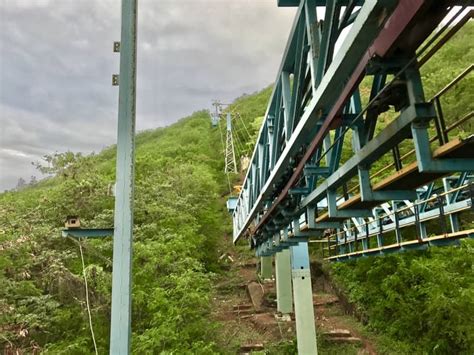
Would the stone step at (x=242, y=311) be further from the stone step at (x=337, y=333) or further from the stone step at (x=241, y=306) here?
the stone step at (x=337, y=333)

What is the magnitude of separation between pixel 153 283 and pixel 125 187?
5837mm

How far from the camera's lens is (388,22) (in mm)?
1694

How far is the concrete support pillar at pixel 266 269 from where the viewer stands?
45.4 feet

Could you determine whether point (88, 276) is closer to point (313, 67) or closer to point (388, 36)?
point (313, 67)

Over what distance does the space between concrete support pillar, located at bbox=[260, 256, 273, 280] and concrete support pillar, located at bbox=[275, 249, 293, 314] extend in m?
2.59

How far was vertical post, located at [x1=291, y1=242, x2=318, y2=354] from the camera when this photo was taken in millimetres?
8000

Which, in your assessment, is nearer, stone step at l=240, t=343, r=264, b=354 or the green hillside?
the green hillside

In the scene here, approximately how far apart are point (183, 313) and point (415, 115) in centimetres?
701

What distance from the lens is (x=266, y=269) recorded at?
548 inches

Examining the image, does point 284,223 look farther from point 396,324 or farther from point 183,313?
point 396,324

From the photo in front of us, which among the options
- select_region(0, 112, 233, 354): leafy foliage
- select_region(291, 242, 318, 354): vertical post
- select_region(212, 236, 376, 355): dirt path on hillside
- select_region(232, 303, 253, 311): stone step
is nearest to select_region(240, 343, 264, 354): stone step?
select_region(212, 236, 376, 355): dirt path on hillside

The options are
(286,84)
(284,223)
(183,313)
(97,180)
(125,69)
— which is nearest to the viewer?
(125,69)

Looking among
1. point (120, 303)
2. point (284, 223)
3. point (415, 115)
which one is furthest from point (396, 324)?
point (415, 115)

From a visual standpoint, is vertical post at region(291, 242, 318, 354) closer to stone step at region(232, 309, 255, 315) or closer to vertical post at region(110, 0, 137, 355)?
stone step at region(232, 309, 255, 315)
